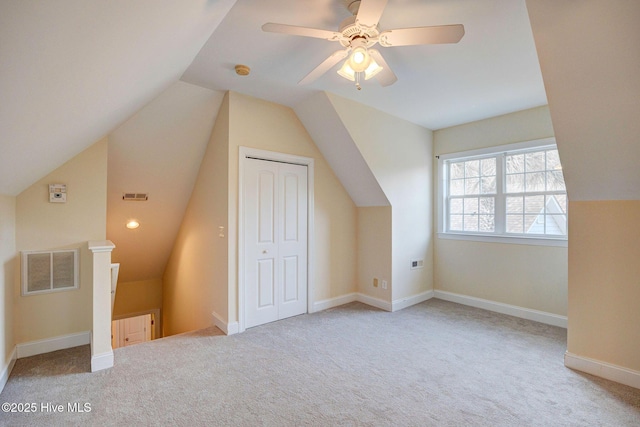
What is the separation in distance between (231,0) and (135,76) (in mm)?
800

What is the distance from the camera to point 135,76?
6.24 ft

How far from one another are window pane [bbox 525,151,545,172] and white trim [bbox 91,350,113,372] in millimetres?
4884

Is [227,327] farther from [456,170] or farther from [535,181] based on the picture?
[535,181]

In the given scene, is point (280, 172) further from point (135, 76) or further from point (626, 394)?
point (626, 394)

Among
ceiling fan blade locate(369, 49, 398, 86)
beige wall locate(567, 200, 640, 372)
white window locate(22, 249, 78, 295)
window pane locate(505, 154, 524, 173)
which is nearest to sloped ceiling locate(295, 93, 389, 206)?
ceiling fan blade locate(369, 49, 398, 86)

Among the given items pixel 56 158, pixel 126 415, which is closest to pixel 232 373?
pixel 126 415

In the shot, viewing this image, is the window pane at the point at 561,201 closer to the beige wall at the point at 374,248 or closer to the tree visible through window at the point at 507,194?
the tree visible through window at the point at 507,194

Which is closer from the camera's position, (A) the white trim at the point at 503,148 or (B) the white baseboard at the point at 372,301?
(A) the white trim at the point at 503,148

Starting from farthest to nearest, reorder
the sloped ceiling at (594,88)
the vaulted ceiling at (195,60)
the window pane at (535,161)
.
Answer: the window pane at (535,161), the sloped ceiling at (594,88), the vaulted ceiling at (195,60)

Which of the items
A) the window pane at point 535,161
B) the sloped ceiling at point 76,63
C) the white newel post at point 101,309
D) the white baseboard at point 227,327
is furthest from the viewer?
the window pane at point 535,161

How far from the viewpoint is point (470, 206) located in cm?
423

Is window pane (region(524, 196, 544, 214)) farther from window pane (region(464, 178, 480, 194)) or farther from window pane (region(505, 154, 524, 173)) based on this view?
window pane (region(464, 178, 480, 194))

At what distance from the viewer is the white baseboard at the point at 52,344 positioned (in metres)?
2.58

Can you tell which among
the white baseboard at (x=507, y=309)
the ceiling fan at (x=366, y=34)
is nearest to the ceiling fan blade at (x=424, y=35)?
the ceiling fan at (x=366, y=34)
